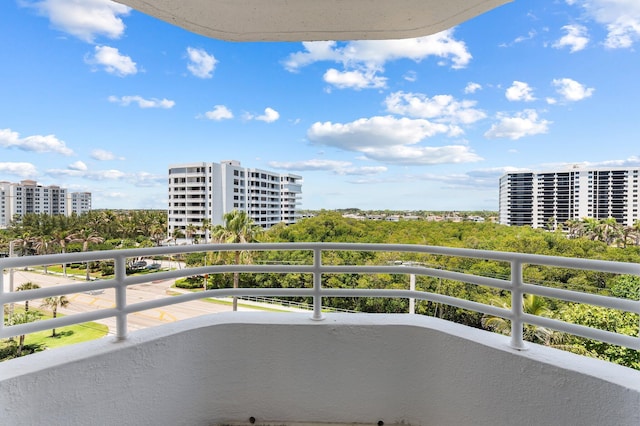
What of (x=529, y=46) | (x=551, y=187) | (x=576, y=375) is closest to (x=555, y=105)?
(x=529, y=46)

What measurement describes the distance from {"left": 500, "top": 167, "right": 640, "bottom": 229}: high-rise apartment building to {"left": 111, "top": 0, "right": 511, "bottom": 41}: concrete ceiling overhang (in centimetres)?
1673

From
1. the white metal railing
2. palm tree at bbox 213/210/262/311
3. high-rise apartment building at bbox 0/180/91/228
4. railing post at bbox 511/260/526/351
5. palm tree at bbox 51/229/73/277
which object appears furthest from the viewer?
palm tree at bbox 213/210/262/311

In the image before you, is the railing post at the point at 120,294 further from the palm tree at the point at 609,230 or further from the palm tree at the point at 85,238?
the palm tree at the point at 609,230

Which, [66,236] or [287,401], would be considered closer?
[287,401]

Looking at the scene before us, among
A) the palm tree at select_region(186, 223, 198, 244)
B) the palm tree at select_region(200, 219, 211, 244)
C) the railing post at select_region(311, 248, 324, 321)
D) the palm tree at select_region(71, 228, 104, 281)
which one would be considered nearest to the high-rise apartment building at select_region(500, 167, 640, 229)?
the railing post at select_region(311, 248, 324, 321)

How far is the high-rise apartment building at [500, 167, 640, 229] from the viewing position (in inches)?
634

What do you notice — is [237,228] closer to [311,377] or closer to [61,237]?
[61,237]

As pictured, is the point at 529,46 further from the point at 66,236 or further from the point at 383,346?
the point at 66,236

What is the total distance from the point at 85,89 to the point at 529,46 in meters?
25.1

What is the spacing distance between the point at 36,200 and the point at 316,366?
57.0ft

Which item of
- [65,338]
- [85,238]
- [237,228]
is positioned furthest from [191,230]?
[65,338]

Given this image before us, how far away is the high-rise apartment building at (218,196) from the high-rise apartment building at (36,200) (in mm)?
6701

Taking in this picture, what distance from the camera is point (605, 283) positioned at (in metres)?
14.4

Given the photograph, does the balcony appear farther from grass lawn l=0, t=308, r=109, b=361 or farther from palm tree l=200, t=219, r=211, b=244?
palm tree l=200, t=219, r=211, b=244
